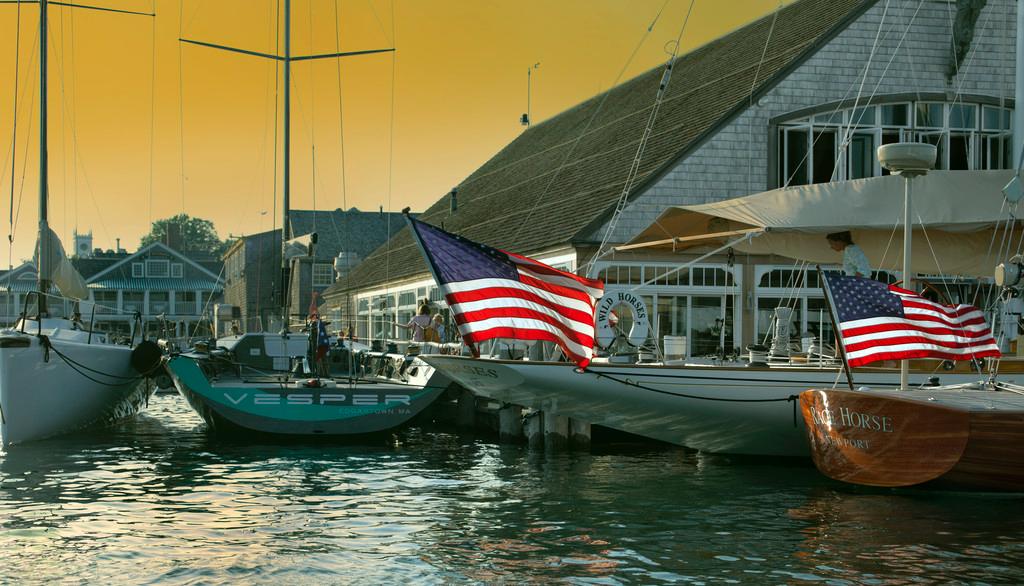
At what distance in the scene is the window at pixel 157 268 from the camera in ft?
320

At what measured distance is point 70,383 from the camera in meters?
21.7

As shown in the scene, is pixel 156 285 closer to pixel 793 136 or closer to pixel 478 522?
pixel 793 136

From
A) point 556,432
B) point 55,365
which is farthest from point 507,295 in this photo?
point 55,365

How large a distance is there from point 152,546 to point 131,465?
7.09m

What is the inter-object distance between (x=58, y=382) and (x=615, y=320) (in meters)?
9.80

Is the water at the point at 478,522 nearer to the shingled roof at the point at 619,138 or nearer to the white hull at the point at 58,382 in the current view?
the white hull at the point at 58,382

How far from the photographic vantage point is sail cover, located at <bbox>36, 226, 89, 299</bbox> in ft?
79.3

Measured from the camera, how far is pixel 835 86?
90.3 ft

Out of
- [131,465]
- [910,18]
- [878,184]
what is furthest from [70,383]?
[910,18]

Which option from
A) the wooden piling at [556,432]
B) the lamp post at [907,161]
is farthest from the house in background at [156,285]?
the lamp post at [907,161]

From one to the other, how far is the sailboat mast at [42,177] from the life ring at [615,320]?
34.9 feet

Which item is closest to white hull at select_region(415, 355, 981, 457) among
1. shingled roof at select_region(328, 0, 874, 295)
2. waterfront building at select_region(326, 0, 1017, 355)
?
waterfront building at select_region(326, 0, 1017, 355)

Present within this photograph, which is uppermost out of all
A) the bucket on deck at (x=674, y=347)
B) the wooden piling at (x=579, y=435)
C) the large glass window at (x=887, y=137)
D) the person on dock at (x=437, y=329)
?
the large glass window at (x=887, y=137)

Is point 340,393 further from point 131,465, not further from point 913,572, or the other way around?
point 913,572
